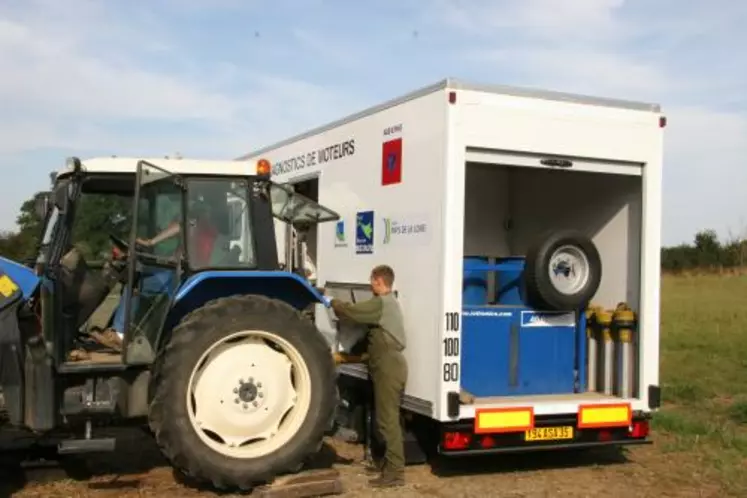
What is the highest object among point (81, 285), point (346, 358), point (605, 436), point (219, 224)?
point (219, 224)

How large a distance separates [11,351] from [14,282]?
0.45 metres

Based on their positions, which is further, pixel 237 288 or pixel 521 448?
pixel 521 448

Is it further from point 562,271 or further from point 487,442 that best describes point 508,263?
point 487,442

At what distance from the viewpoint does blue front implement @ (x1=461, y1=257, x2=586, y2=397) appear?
6594mm

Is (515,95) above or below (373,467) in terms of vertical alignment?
above

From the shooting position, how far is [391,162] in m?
6.54

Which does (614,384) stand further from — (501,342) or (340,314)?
(340,314)

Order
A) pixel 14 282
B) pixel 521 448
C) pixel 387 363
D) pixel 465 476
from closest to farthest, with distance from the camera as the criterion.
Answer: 1. pixel 14 282
2. pixel 387 363
3. pixel 521 448
4. pixel 465 476

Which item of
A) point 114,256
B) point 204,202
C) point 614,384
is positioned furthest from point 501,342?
point 114,256

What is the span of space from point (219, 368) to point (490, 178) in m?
3.91

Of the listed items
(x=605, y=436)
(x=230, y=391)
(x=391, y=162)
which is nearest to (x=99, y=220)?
(x=230, y=391)

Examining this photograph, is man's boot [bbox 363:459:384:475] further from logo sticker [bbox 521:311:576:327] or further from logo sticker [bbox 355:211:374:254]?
logo sticker [bbox 355:211:374:254]

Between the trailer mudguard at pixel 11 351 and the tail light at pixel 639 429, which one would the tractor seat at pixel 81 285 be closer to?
the trailer mudguard at pixel 11 351

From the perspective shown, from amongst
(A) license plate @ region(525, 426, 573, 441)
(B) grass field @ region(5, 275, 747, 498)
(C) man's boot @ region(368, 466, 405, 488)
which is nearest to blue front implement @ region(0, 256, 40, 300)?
(B) grass field @ region(5, 275, 747, 498)
